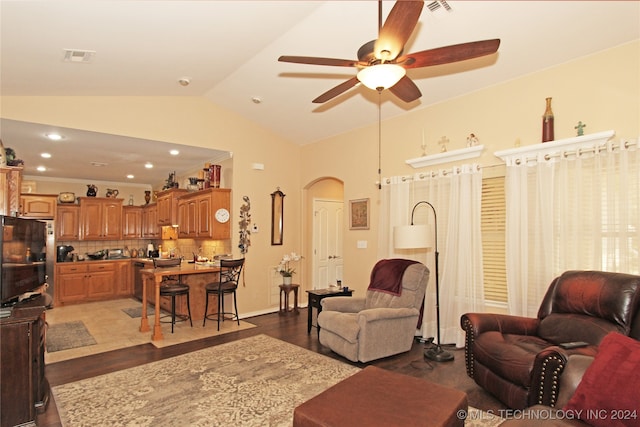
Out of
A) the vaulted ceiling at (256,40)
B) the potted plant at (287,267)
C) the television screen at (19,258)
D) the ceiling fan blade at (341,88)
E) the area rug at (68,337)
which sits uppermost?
the vaulted ceiling at (256,40)

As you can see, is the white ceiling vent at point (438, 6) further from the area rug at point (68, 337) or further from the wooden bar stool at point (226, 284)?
the area rug at point (68, 337)

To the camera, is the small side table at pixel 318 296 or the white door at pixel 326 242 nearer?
the small side table at pixel 318 296

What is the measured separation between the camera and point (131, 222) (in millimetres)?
8586

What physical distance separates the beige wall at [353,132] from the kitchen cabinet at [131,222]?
401cm

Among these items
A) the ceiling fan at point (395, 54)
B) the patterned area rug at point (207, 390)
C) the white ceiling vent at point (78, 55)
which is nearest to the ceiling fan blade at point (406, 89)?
the ceiling fan at point (395, 54)

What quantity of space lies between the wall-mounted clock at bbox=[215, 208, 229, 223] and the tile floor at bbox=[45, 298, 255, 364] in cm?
168

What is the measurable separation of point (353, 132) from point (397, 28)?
3.83m

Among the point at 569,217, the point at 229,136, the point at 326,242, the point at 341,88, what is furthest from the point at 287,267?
the point at 569,217

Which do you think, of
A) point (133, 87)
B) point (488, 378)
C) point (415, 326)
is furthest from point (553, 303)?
point (133, 87)

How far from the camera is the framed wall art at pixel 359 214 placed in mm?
5664

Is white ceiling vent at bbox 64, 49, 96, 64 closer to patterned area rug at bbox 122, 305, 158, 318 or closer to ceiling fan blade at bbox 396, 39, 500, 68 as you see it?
ceiling fan blade at bbox 396, 39, 500, 68

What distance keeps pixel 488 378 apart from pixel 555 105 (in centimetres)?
281

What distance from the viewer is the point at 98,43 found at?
3.21 meters

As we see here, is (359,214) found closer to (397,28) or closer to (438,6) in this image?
(438,6)
